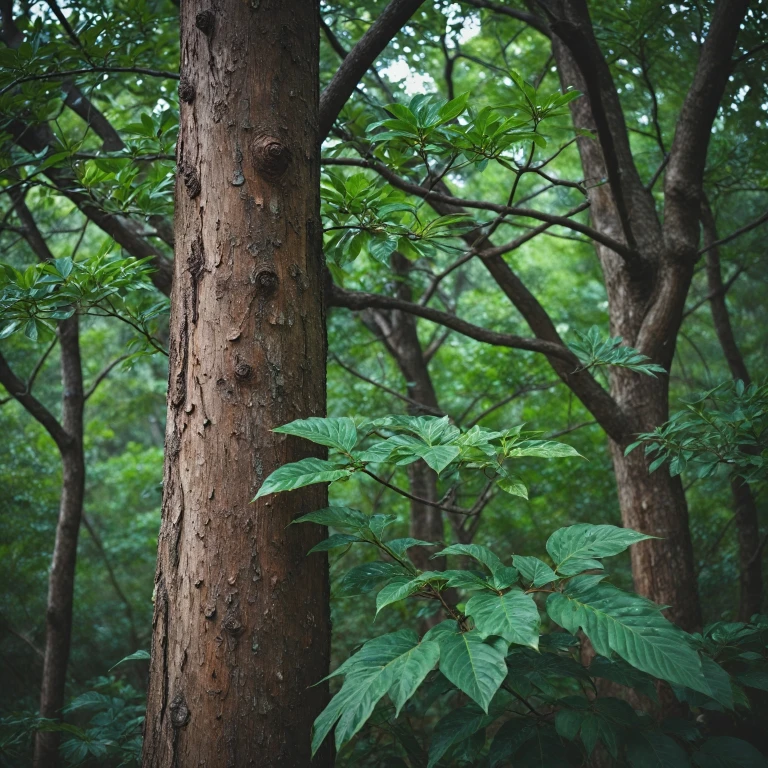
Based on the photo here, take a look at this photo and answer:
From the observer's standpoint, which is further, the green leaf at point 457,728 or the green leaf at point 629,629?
the green leaf at point 457,728

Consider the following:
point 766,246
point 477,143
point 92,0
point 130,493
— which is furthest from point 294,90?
point 130,493

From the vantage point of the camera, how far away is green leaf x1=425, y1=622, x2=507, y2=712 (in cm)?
100

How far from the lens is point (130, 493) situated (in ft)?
30.5

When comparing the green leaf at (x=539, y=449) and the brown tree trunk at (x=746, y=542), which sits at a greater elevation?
the green leaf at (x=539, y=449)

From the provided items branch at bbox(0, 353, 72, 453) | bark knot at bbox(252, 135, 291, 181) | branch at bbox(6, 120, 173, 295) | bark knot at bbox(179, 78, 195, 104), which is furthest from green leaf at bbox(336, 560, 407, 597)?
branch at bbox(0, 353, 72, 453)

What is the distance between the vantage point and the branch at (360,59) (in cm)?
184

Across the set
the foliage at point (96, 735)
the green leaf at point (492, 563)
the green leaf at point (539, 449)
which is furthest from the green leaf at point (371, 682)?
the foliage at point (96, 735)

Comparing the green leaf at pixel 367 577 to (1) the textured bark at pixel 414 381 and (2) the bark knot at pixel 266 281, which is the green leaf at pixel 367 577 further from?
(1) the textured bark at pixel 414 381

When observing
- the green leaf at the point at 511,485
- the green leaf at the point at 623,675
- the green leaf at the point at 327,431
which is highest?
the green leaf at the point at 327,431

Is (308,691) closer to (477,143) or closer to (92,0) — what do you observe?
(477,143)

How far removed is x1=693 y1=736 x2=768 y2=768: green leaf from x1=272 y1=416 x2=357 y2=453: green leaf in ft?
3.14

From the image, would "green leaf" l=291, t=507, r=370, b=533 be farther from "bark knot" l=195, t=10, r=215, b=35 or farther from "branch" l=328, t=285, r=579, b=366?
"bark knot" l=195, t=10, r=215, b=35

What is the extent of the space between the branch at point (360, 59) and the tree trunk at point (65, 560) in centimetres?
243

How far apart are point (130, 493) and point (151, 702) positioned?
341 inches
